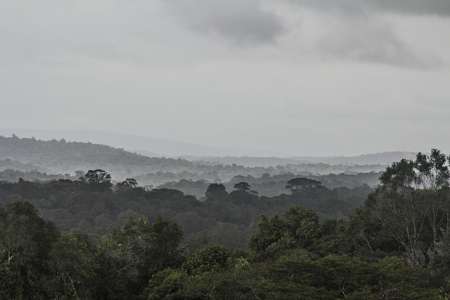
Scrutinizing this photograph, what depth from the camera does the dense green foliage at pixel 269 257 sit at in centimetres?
2541

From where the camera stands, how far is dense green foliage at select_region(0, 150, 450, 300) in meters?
25.4

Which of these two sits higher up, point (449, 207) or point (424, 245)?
point (449, 207)

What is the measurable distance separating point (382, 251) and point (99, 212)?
161 ft

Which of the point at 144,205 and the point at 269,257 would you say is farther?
the point at 144,205

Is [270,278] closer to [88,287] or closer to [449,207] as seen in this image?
[88,287]

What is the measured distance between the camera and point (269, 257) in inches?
1518

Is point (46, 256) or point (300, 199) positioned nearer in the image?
point (46, 256)

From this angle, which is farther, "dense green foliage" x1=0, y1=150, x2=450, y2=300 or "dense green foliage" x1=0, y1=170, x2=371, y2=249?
"dense green foliage" x1=0, y1=170, x2=371, y2=249

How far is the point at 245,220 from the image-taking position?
287 feet

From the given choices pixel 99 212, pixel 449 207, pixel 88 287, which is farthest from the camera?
pixel 99 212

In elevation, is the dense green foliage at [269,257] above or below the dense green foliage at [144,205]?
above

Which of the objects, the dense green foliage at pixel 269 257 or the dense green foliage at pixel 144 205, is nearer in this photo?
the dense green foliage at pixel 269 257

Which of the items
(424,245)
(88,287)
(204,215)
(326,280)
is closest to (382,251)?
(424,245)

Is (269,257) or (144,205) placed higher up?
(269,257)
